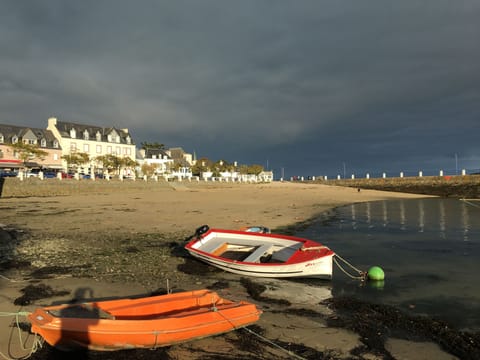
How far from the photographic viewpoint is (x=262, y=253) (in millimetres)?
11055

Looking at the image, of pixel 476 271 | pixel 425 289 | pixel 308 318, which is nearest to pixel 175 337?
pixel 308 318

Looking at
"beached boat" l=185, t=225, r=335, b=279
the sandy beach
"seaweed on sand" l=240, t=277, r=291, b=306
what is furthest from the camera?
"beached boat" l=185, t=225, r=335, b=279

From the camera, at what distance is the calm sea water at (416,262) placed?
8.38 m

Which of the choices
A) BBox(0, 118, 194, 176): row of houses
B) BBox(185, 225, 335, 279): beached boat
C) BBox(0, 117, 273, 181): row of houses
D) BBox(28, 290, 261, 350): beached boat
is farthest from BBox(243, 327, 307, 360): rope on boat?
BBox(0, 118, 194, 176): row of houses

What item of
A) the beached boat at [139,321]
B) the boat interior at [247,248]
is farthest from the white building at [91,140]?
the beached boat at [139,321]

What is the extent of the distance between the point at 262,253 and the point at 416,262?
6499 mm

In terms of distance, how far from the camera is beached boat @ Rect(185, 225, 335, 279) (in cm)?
979

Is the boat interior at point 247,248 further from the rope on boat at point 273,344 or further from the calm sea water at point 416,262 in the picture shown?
the rope on boat at point 273,344

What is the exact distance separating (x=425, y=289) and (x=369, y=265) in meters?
2.74

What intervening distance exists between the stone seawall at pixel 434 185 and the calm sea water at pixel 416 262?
140 feet

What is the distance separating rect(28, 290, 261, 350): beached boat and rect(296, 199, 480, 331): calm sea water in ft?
14.5

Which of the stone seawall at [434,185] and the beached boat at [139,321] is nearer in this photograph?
the beached boat at [139,321]

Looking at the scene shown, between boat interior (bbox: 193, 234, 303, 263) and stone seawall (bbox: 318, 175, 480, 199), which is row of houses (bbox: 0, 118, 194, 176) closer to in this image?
boat interior (bbox: 193, 234, 303, 263)

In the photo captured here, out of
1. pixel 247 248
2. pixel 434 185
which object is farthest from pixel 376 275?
pixel 434 185
